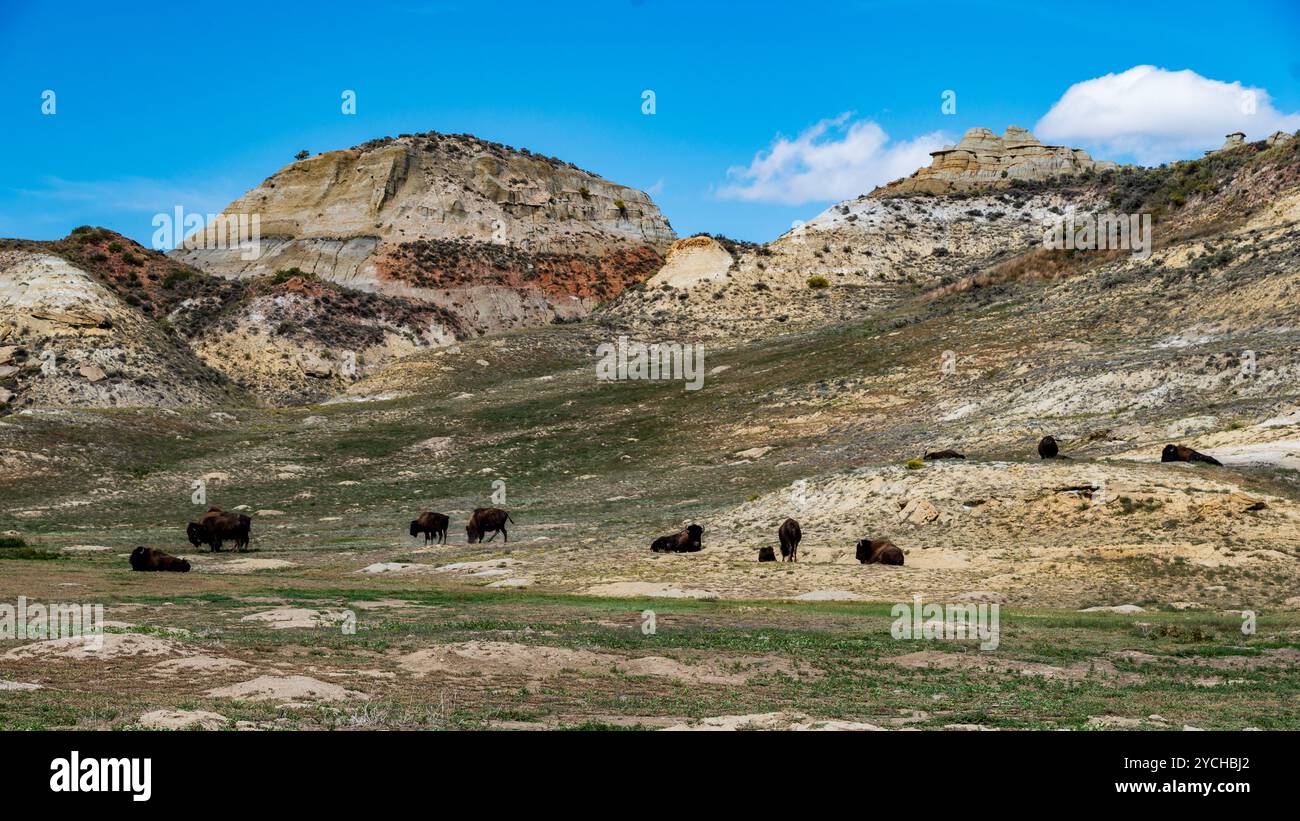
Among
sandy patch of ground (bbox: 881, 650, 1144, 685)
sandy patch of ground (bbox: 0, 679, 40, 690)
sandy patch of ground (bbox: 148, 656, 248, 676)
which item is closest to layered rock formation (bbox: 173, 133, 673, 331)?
sandy patch of ground (bbox: 881, 650, 1144, 685)

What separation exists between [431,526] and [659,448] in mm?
26509

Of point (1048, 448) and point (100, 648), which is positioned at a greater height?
point (1048, 448)

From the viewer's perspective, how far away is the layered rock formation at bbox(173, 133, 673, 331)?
141250 millimetres

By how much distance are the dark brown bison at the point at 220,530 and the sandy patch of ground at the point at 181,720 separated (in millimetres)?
37263

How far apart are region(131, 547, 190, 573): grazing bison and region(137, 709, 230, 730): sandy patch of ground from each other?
28512mm

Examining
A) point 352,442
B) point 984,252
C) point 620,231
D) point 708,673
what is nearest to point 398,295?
point 620,231

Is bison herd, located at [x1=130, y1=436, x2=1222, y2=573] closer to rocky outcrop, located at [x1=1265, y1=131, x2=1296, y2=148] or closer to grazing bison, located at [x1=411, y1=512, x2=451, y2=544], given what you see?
grazing bison, located at [x1=411, y1=512, x2=451, y2=544]

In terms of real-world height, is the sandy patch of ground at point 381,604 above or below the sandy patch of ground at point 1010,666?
above

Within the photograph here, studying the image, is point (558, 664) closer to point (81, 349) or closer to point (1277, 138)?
point (81, 349)

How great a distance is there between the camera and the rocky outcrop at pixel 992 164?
500ft

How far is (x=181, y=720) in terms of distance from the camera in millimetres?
13641

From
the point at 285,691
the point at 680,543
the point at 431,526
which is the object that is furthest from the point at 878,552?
the point at 285,691

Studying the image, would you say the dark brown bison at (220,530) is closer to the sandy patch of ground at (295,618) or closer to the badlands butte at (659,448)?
the badlands butte at (659,448)

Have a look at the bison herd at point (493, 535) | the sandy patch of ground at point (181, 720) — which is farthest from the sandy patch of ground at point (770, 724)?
the bison herd at point (493, 535)
